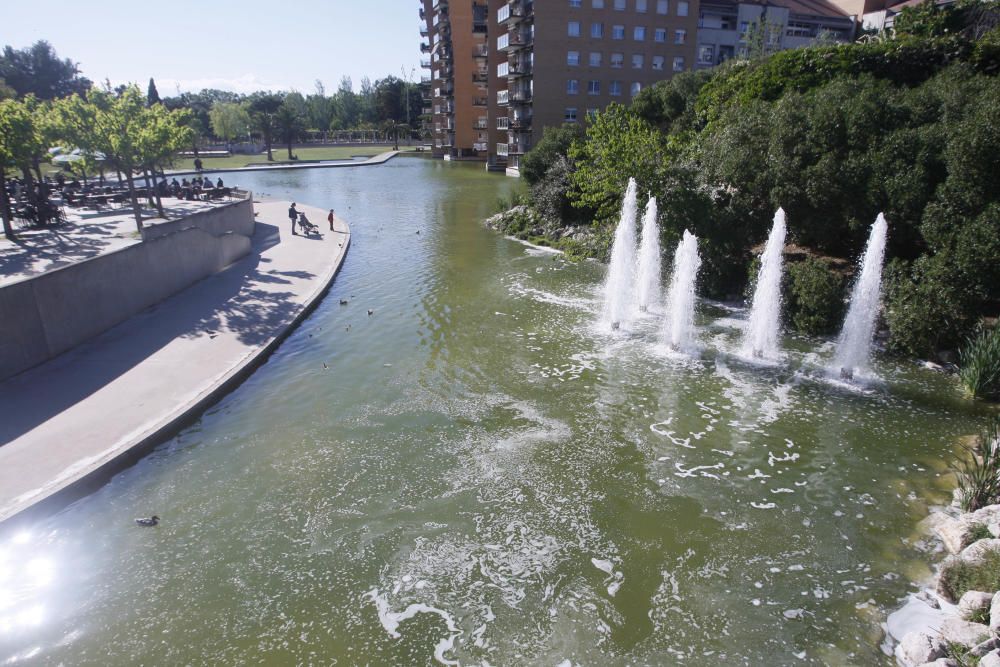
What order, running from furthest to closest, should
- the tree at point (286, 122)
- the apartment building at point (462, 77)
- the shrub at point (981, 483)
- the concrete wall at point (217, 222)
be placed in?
the tree at point (286, 122)
the apartment building at point (462, 77)
the concrete wall at point (217, 222)
the shrub at point (981, 483)

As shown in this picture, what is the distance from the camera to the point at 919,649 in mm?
6938

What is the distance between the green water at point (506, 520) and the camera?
25.6 ft

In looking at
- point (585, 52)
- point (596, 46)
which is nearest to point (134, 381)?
point (585, 52)

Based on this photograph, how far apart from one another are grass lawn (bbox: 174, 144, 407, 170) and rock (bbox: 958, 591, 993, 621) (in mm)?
79816

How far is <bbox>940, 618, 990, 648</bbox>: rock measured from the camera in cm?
659

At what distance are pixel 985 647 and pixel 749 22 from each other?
7485cm

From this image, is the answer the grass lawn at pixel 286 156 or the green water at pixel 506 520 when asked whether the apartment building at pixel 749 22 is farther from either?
the green water at pixel 506 520

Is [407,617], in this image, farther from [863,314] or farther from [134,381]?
[863,314]

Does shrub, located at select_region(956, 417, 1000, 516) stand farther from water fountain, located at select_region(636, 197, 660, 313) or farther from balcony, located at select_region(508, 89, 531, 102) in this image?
balcony, located at select_region(508, 89, 531, 102)

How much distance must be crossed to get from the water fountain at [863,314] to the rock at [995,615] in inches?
346

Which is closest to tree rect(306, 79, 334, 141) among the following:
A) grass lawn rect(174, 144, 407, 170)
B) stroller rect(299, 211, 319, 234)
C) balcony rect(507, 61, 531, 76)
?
grass lawn rect(174, 144, 407, 170)

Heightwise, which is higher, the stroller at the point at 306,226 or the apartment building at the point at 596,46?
the apartment building at the point at 596,46

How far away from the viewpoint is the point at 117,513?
10133 millimetres

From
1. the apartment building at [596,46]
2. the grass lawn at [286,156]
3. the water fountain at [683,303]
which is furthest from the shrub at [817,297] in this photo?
the grass lawn at [286,156]
